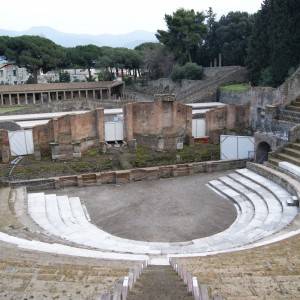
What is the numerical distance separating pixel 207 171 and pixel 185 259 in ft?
39.6

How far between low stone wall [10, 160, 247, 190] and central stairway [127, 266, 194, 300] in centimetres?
1270

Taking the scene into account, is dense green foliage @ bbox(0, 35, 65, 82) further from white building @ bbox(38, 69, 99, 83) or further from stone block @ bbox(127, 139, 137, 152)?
stone block @ bbox(127, 139, 137, 152)

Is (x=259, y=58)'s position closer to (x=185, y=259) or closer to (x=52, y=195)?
(x=52, y=195)

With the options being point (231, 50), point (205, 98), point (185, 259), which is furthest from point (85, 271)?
point (231, 50)

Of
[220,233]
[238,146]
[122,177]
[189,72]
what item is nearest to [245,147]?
[238,146]

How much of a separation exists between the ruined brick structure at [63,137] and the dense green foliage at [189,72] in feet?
78.0

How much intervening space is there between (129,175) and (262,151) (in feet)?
26.1

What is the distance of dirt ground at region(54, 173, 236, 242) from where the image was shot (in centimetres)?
1442

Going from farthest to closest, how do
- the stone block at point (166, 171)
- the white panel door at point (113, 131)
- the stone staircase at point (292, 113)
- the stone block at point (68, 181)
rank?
the white panel door at point (113, 131) → the stone staircase at point (292, 113) → the stone block at point (166, 171) → the stone block at point (68, 181)

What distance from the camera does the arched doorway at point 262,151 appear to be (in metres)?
21.8

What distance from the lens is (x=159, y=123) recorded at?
84.9 feet

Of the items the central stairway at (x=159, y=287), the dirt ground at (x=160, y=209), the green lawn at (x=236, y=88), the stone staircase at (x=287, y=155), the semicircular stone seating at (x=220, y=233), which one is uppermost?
the green lawn at (x=236, y=88)

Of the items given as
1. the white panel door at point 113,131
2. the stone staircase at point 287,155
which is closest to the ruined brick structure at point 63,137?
the white panel door at point 113,131

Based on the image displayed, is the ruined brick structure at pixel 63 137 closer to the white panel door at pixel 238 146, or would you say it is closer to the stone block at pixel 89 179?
the stone block at pixel 89 179
